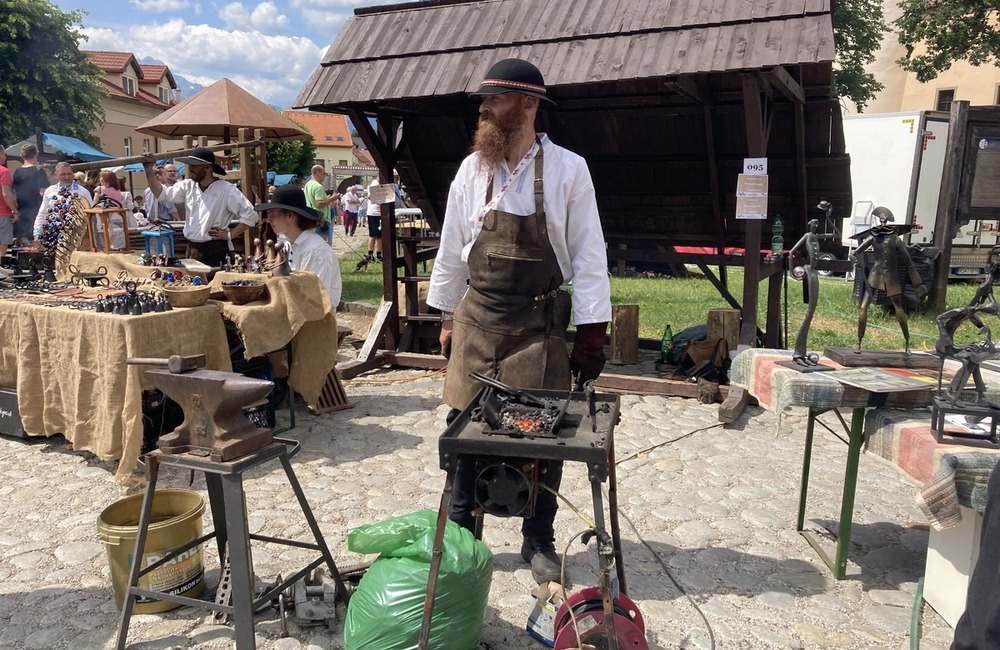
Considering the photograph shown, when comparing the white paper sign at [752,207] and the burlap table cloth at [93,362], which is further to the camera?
the white paper sign at [752,207]

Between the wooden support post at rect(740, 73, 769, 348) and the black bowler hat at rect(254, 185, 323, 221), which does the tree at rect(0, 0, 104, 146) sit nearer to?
the black bowler hat at rect(254, 185, 323, 221)

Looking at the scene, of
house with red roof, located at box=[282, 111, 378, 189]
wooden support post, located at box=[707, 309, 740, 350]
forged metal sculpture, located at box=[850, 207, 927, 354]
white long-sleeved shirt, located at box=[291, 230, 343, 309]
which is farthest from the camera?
house with red roof, located at box=[282, 111, 378, 189]

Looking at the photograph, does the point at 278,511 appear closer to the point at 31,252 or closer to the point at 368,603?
the point at 368,603

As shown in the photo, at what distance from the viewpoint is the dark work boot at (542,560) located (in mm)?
3289

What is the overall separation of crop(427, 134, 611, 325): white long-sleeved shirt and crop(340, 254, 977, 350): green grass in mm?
5150

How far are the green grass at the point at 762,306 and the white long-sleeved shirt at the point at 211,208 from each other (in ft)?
12.3

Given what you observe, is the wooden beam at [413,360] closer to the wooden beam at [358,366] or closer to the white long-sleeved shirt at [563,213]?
the wooden beam at [358,366]

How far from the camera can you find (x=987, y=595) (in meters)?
1.52

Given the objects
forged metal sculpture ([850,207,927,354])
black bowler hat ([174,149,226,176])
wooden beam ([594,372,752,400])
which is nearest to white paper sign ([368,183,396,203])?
black bowler hat ([174,149,226,176])

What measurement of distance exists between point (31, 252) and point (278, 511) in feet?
12.0

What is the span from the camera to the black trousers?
1.47m

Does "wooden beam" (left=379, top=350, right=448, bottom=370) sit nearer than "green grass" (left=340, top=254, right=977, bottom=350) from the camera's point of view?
Yes

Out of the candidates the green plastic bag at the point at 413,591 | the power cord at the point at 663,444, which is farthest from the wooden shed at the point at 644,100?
the green plastic bag at the point at 413,591

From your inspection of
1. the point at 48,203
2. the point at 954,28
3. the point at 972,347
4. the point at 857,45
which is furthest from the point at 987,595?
the point at 857,45
